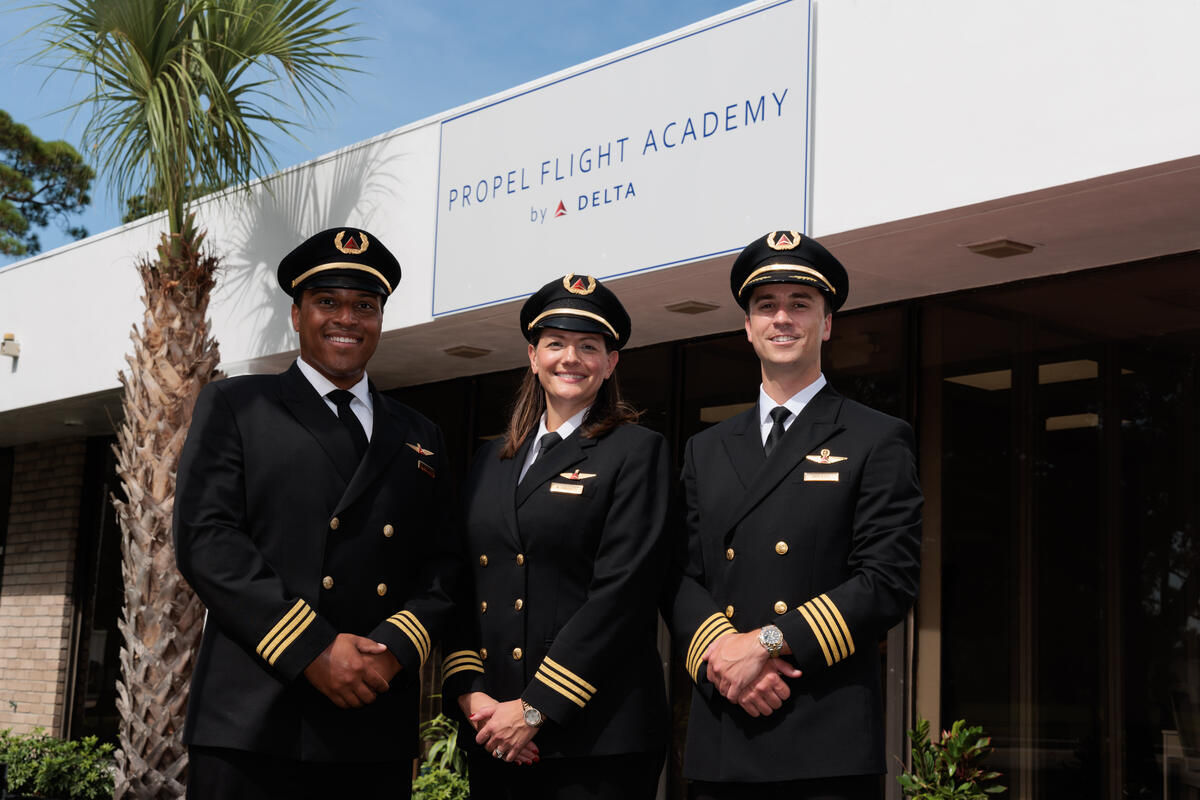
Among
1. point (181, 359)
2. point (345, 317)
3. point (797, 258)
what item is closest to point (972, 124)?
point (797, 258)

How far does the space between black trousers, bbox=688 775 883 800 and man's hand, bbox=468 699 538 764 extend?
45cm

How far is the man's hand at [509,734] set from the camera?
3.13 metres

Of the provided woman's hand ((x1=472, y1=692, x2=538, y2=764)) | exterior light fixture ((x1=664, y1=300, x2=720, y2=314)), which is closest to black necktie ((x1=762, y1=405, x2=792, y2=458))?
woman's hand ((x1=472, y1=692, x2=538, y2=764))

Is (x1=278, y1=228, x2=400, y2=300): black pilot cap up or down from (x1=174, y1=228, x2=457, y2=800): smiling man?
up

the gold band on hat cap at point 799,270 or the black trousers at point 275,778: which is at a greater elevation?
the gold band on hat cap at point 799,270

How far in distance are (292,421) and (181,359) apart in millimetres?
4604

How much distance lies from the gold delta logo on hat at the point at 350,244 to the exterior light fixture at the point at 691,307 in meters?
3.52

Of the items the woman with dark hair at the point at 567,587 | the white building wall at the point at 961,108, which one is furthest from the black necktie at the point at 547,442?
the white building wall at the point at 961,108

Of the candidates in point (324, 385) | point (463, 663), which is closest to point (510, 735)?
point (463, 663)

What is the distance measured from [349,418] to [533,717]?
925 mm

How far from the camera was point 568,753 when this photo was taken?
316cm

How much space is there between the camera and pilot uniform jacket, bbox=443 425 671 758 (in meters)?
3.17

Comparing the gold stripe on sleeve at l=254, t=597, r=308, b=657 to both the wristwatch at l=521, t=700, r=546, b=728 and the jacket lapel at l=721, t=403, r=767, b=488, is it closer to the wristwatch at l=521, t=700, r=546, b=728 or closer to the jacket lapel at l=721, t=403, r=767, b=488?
the wristwatch at l=521, t=700, r=546, b=728

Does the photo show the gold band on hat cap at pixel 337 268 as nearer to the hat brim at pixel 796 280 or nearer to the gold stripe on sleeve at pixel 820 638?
the hat brim at pixel 796 280
